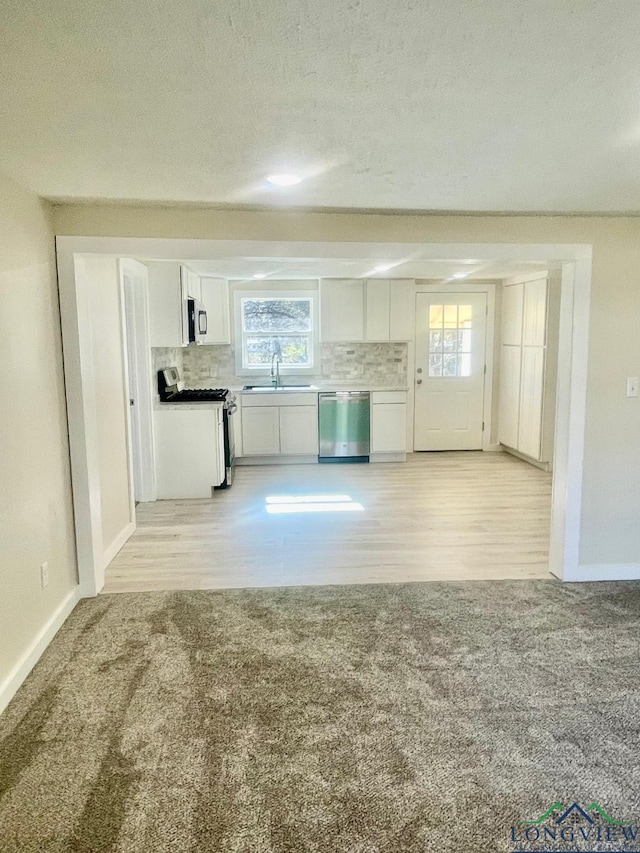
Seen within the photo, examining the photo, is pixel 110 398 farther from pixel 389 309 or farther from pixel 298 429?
pixel 389 309

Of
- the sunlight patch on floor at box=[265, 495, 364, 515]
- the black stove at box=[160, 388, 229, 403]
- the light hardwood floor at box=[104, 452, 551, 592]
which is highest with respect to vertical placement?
the black stove at box=[160, 388, 229, 403]

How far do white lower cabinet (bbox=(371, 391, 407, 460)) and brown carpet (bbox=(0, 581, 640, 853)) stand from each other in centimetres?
352

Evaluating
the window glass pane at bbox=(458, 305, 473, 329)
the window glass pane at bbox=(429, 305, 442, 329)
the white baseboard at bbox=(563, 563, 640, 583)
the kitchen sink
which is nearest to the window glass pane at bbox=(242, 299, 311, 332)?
the kitchen sink

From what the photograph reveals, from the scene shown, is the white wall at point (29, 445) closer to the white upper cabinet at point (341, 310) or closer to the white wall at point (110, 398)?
the white wall at point (110, 398)

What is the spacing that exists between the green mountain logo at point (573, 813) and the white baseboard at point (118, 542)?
2.84 meters

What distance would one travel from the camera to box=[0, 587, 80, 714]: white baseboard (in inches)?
89.7

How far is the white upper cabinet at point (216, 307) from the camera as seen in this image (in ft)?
20.7

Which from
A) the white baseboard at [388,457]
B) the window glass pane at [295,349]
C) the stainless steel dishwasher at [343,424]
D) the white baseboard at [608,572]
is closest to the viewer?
the white baseboard at [608,572]

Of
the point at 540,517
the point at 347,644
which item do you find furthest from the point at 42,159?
the point at 540,517

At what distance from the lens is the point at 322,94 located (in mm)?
1571

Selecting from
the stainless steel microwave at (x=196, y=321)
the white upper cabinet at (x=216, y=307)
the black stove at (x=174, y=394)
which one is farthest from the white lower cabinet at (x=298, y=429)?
the stainless steel microwave at (x=196, y=321)

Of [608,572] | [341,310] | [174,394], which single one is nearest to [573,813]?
[608,572]

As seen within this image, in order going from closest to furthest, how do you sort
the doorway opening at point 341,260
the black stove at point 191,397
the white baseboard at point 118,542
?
the doorway opening at point 341,260, the white baseboard at point 118,542, the black stove at point 191,397

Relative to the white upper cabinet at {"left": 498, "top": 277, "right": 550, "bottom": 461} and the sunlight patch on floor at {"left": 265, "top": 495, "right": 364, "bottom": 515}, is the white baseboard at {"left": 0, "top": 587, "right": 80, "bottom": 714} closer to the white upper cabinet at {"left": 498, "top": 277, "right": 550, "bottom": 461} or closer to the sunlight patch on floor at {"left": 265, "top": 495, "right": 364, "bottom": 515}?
the sunlight patch on floor at {"left": 265, "top": 495, "right": 364, "bottom": 515}
